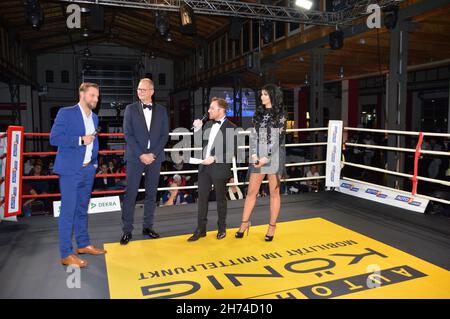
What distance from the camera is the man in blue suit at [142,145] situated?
3572 mm

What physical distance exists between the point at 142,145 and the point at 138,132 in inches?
5.2

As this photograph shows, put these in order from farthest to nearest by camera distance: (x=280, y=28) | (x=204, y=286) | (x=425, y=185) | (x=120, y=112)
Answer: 1. (x=120, y=112)
2. (x=280, y=28)
3. (x=425, y=185)
4. (x=204, y=286)

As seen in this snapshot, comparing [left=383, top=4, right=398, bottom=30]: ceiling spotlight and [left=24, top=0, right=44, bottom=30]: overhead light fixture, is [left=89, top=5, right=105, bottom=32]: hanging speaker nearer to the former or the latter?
[left=24, top=0, right=44, bottom=30]: overhead light fixture

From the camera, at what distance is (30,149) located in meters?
18.8

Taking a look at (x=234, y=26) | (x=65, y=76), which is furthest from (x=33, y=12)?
(x=65, y=76)

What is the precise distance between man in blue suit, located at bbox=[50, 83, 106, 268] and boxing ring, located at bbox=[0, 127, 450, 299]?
0.30m

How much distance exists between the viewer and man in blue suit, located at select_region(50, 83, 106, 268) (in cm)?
290

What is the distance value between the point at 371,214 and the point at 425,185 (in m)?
4.38

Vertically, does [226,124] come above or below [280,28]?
below

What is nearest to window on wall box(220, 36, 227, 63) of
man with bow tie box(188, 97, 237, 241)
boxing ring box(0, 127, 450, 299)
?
boxing ring box(0, 127, 450, 299)

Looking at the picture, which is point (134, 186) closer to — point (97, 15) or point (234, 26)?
point (97, 15)

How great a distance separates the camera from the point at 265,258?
3.17 metres
